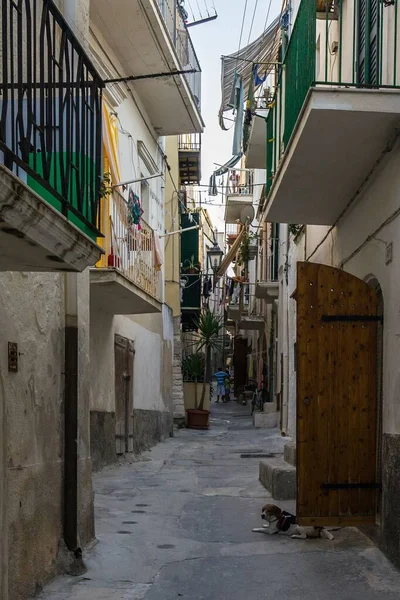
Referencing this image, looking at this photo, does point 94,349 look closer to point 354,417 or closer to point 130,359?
point 130,359

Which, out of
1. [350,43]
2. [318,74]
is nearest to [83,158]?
[350,43]

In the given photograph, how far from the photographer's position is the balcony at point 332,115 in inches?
250

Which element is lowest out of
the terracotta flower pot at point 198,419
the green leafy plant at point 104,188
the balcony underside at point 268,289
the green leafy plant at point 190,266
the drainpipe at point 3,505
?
the terracotta flower pot at point 198,419

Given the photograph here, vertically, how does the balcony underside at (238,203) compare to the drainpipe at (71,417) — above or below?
above

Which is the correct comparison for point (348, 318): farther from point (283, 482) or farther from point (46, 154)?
point (46, 154)

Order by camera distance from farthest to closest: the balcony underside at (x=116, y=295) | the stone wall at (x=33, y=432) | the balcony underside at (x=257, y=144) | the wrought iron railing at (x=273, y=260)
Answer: the wrought iron railing at (x=273, y=260)
the balcony underside at (x=257, y=144)
the balcony underside at (x=116, y=295)
the stone wall at (x=33, y=432)

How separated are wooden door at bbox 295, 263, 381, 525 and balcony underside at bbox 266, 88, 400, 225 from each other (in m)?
1.05

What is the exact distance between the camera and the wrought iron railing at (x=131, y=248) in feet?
34.4

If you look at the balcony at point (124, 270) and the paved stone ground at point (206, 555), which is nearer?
the paved stone ground at point (206, 555)

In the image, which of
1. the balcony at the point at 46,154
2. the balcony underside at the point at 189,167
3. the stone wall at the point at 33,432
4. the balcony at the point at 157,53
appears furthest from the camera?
the balcony underside at the point at 189,167

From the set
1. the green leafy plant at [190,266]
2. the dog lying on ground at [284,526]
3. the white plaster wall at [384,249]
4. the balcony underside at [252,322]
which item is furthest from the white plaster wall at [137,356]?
the green leafy plant at [190,266]

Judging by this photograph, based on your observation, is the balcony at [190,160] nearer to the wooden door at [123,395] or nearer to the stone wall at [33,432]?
the wooden door at [123,395]

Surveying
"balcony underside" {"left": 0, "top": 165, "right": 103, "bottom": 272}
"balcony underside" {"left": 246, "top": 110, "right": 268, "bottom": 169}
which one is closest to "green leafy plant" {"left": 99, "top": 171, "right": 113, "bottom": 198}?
"balcony underside" {"left": 0, "top": 165, "right": 103, "bottom": 272}

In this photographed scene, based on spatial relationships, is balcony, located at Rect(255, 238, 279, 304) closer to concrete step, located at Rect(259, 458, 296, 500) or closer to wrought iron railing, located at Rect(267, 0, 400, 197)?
wrought iron railing, located at Rect(267, 0, 400, 197)
